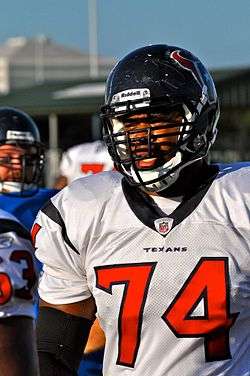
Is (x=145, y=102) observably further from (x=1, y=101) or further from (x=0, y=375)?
(x=1, y=101)

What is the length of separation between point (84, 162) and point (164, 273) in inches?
260

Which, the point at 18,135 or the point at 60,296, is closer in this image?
the point at 60,296

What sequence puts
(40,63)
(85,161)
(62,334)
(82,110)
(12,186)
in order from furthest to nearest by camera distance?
1. (40,63)
2. (82,110)
3. (85,161)
4. (12,186)
5. (62,334)

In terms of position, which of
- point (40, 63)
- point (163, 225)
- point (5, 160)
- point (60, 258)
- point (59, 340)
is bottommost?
point (40, 63)

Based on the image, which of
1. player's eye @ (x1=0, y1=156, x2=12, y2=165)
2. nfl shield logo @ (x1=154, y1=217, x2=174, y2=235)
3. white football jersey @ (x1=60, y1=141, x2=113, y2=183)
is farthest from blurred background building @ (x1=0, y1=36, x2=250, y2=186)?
nfl shield logo @ (x1=154, y1=217, x2=174, y2=235)

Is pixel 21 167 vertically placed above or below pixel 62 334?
below

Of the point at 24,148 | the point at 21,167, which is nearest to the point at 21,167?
the point at 21,167

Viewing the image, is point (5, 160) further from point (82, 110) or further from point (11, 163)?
point (82, 110)

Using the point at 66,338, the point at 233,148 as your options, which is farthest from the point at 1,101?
the point at 66,338

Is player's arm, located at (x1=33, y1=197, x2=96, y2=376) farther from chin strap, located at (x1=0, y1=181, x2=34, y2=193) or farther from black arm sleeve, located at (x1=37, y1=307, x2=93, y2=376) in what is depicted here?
chin strap, located at (x1=0, y1=181, x2=34, y2=193)

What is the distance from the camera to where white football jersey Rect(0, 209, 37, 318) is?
3084mm

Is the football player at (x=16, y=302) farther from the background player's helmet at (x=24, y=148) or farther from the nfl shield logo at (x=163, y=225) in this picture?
the background player's helmet at (x=24, y=148)

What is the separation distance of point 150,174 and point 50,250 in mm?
381

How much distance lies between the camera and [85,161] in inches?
392
